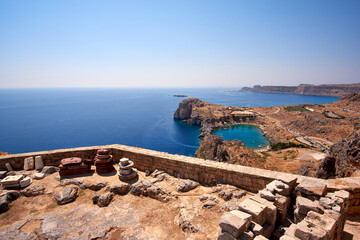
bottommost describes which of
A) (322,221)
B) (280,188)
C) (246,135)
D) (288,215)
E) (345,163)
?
(246,135)

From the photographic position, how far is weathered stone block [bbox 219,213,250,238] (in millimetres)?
3788

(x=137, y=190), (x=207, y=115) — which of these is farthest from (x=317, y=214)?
(x=207, y=115)

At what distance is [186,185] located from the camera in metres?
7.91

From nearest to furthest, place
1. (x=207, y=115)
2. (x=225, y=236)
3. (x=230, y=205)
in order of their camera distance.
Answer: (x=225, y=236) → (x=230, y=205) → (x=207, y=115)

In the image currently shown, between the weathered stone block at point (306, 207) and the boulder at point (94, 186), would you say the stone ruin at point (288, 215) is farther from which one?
the boulder at point (94, 186)

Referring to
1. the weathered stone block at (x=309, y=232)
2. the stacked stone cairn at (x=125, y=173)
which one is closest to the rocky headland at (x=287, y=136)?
the weathered stone block at (x=309, y=232)

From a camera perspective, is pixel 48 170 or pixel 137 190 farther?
pixel 48 170

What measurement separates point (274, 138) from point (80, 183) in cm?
7218

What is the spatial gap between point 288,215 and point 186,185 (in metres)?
3.94

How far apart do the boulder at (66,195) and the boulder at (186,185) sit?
459cm

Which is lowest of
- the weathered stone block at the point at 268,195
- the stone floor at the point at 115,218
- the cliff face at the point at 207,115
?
the cliff face at the point at 207,115

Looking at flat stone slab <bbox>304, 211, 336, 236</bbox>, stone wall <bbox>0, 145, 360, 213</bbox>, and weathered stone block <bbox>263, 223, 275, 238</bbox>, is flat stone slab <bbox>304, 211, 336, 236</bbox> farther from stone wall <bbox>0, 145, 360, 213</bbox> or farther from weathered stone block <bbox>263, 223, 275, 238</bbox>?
stone wall <bbox>0, 145, 360, 213</bbox>

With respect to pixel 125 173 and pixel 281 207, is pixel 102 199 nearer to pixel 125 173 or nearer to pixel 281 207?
pixel 125 173

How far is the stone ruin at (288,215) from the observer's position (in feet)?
12.6
